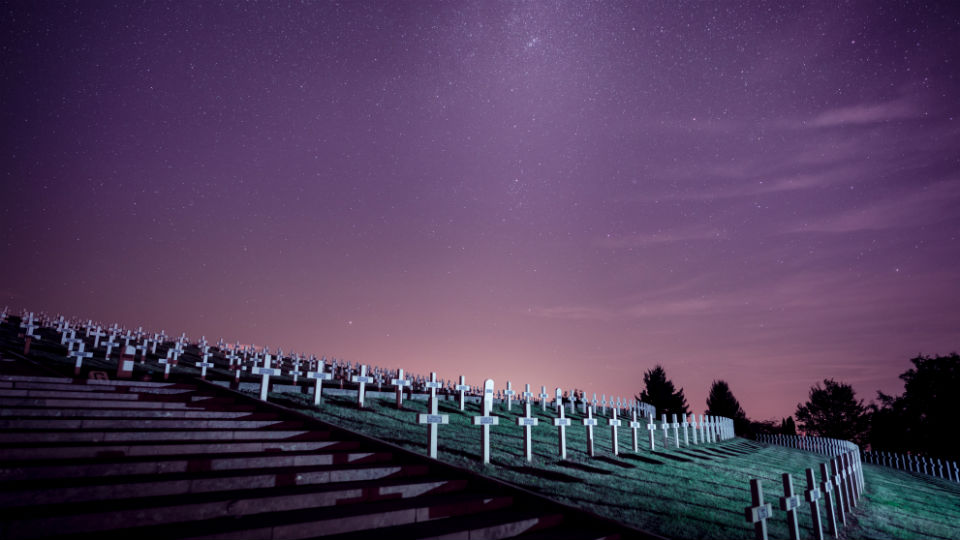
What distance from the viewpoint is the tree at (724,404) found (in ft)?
232

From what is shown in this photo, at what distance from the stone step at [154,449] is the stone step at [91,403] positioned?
2.36 m

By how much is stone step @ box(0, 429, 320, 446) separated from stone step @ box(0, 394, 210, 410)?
1705 mm

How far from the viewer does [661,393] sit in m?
70.8

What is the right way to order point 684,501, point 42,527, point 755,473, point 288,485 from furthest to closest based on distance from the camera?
point 755,473 → point 684,501 → point 288,485 → point 42,527

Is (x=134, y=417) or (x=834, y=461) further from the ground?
(x=134, y=417)

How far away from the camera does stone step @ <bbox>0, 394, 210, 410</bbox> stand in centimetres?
754

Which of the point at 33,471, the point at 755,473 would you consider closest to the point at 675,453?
the point at 755,473

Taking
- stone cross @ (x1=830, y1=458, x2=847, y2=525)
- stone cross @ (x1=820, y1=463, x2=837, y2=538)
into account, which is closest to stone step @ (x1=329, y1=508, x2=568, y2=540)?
stone cross @ (x1=820, y1=463, x2=837, y2=538)

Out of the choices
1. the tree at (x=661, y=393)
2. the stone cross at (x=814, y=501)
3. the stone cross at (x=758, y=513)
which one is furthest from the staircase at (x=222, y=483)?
the tree at (x=661, y=393)

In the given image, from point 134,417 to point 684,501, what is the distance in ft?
31.2

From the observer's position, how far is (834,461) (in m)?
10.3

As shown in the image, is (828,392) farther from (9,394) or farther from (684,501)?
(9,394)

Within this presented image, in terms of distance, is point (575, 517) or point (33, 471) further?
point (575, 517)

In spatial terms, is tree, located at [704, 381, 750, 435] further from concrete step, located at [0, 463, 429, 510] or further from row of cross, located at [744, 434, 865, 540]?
concrete step, located at [0, 463, 429, 510]
